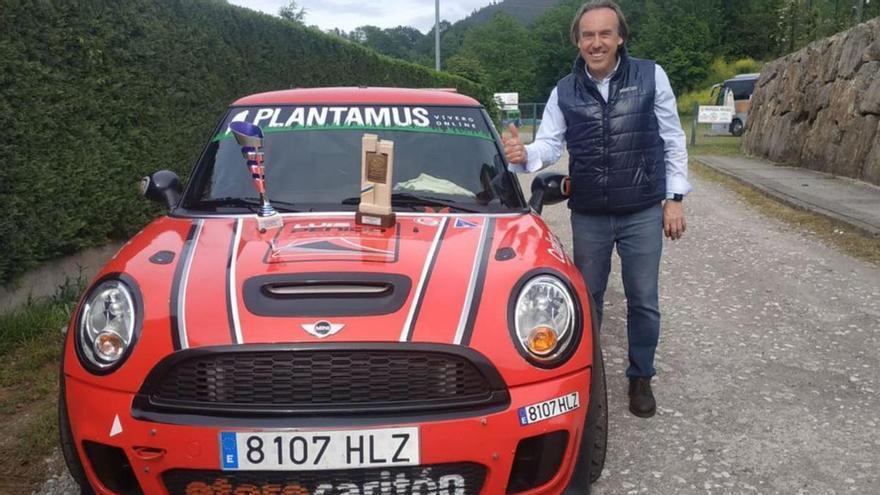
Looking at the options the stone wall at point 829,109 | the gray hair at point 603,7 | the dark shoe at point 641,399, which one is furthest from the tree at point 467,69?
the dark shoe at point 641,399

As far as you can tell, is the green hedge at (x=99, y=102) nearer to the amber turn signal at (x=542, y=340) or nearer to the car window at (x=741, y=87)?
the amber turn signal at (x=542, y=340)

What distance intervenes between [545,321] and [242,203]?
154 cm

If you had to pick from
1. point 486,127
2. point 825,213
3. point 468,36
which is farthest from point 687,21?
point 486,127

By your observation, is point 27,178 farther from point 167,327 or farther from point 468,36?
point 468,36

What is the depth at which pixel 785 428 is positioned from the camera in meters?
3.41

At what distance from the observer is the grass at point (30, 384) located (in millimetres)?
3125

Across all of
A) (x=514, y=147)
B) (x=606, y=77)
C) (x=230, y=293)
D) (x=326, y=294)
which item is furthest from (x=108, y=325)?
(x=606, y=77)

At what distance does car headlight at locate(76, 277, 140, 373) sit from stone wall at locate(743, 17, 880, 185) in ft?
40.4

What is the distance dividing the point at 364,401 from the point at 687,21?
7308 cm

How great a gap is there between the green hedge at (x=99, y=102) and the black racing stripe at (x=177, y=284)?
243 centimetres

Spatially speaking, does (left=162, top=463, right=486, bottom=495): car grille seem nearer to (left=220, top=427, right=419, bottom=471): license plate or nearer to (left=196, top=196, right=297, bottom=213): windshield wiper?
(left=220, top=427, right=419, bottom=471): license plate

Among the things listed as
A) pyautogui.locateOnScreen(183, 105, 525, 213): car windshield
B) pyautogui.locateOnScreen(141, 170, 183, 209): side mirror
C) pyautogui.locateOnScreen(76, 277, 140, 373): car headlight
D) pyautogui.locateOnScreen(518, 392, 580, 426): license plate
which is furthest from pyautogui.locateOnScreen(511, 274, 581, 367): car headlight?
pyautogui.locateOnScreen(141, 170, 183, 209): side mirror

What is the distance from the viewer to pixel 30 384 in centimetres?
395

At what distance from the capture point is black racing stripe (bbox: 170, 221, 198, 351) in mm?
2178
